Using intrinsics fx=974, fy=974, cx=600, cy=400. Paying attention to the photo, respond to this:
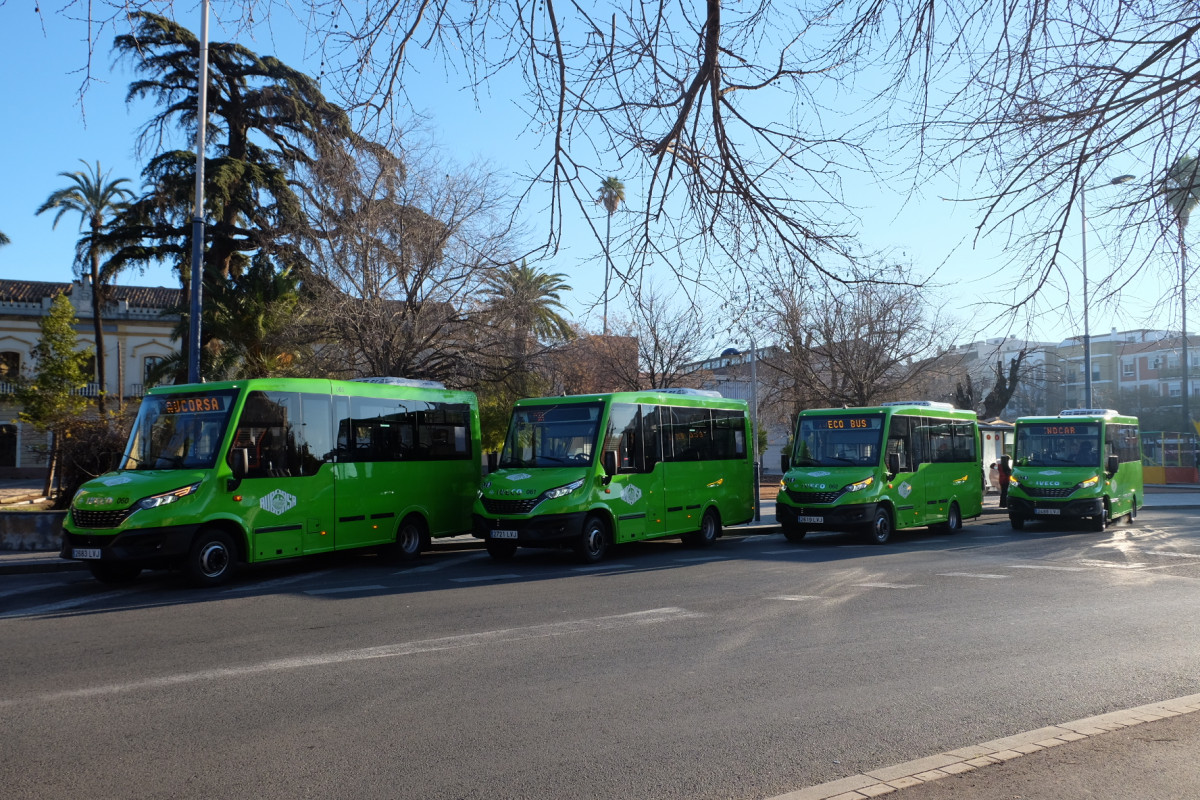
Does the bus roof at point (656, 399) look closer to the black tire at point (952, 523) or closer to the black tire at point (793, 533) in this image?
the black tire at point (793, 533)

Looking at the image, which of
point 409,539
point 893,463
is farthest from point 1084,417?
point 409,539

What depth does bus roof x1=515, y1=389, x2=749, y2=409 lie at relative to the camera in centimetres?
1600

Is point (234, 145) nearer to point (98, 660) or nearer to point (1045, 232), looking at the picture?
point (98, 660)

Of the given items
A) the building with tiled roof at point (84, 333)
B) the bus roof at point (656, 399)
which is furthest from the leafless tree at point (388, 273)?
the building with tiled roof at point (84, 333)

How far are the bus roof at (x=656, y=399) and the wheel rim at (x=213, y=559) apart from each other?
17.8ft

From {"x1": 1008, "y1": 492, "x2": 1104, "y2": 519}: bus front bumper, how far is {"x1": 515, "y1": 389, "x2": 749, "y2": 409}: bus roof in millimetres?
7366

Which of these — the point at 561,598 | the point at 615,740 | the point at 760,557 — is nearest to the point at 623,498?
the point at 760,557

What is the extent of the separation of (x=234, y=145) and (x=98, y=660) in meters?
23.0

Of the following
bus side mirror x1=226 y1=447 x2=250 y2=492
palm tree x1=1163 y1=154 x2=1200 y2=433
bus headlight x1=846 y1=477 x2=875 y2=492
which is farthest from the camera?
bus headlight x1=846 y1=477 x2=875 y2=492

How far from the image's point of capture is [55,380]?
23.2m

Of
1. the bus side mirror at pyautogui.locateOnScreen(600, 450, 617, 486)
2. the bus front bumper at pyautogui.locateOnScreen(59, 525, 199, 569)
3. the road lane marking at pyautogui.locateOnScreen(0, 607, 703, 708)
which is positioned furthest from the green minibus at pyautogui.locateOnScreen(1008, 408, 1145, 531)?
the bus front bumper at pyautogui.locateOnScreen(59, 525, 199, 569)

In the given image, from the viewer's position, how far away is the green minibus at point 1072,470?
21703mm

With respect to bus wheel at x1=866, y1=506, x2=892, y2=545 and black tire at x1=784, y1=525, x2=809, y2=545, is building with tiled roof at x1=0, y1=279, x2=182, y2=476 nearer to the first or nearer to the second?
black tire at x1=784, y1=525, x2=809, y2=545

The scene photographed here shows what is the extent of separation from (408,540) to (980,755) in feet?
40.3
